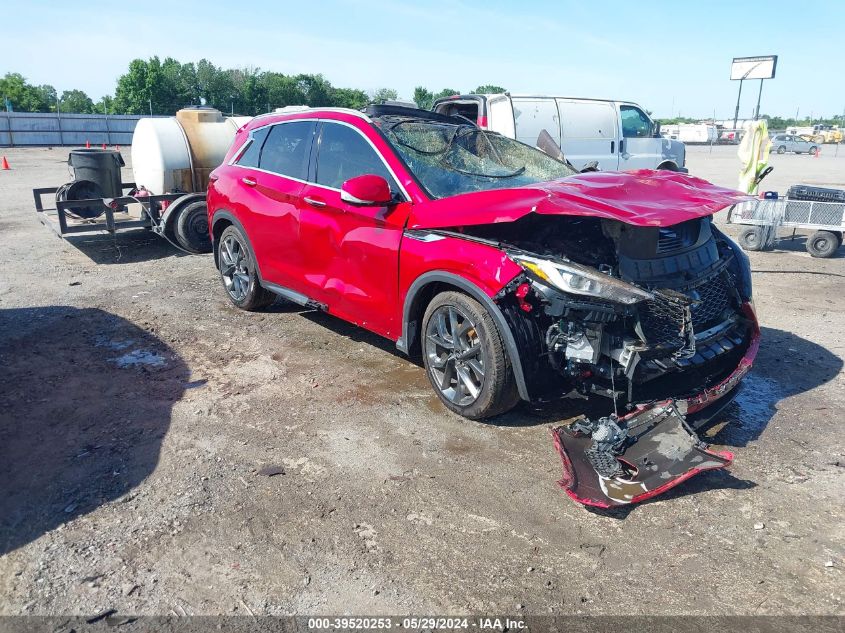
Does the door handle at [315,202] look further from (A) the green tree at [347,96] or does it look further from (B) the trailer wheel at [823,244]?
(A) the green tree at [347,96]

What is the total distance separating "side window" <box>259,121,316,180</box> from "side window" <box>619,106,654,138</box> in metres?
8.87

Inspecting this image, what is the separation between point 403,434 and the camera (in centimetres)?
410

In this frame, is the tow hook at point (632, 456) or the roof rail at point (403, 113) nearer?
the tow hook at point (632, 456)

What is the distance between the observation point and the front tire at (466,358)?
387 cm

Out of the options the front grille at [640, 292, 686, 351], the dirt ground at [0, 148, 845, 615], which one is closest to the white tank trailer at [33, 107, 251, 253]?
the dirt ground at [0, 148, 845, 615]

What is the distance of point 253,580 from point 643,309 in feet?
8.05

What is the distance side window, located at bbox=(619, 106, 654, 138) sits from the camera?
12.7 m

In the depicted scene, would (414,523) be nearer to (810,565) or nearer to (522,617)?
(522,617)

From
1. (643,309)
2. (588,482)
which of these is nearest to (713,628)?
(588,482)

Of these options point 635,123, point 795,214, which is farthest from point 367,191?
point 635,123

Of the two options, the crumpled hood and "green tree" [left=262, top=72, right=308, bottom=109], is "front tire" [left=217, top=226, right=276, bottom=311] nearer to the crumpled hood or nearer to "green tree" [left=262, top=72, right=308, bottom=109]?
the crumpled hood

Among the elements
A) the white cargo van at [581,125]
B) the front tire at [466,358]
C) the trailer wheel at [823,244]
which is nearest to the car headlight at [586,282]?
the front tire at [466,358]

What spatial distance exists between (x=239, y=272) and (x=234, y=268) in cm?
11

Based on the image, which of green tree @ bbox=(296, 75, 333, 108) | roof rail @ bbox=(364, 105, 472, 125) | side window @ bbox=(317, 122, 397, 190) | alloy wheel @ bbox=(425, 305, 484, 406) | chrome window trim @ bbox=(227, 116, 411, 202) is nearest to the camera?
alloy wheel @ bbox=(425, 305, 484, 406)
